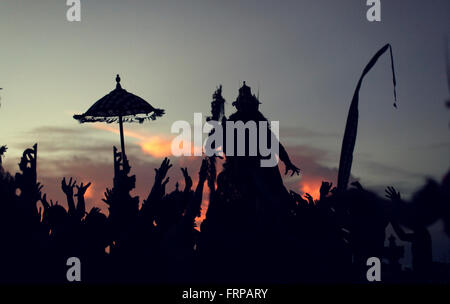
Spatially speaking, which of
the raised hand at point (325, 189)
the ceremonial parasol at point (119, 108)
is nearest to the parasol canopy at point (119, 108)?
the ceremonial parasol at point (119, 108)

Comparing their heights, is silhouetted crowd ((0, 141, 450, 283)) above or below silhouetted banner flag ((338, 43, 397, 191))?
below

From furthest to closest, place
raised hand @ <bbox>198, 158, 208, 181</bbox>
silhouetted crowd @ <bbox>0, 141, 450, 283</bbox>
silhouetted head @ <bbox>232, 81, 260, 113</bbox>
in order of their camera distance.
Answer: silhouetted head @ <bbox>232, 81, 260, 113</bbox>
raised hand @ <bbox>198, 158, 208, 181</bbox>
silhouetted crowd @ <bbox>0, 141, 450, 283</bbox>

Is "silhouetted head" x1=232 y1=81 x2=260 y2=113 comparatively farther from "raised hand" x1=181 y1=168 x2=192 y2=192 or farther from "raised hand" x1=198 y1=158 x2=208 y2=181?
"raised hand" x1=181 y1=168 x2=192 y2=192

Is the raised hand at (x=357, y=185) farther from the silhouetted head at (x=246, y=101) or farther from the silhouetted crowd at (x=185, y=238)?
the silhouetted head at (x=246, y=101)

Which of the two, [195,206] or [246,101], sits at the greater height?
[246,101]

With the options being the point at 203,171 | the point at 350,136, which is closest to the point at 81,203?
the point at 203,171

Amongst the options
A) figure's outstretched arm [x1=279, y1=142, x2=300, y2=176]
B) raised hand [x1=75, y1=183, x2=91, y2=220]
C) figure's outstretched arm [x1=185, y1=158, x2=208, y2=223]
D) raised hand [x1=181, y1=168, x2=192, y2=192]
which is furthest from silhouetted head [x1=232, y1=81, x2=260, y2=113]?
raised hand [x1=75, y1=183, x2=91, y2=220]

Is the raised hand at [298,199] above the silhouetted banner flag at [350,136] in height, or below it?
below

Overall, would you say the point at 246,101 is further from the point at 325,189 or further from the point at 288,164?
the point at 325,189

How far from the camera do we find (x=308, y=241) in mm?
12719

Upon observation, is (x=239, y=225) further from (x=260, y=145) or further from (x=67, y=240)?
(x=67, y=240)

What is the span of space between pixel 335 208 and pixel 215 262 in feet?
9.48
